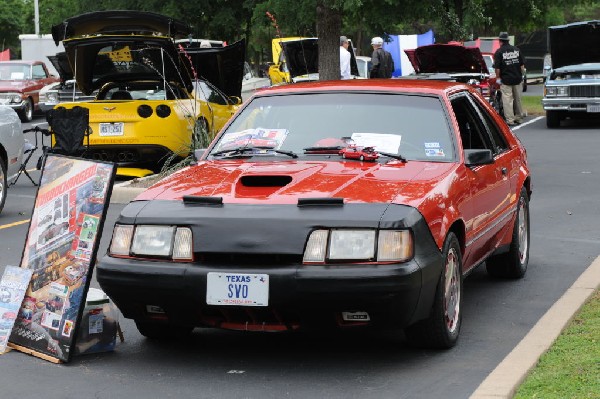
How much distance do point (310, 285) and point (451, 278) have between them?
1.22 m

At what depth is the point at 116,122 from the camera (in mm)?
16203

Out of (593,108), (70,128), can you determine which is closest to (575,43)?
(593,108)

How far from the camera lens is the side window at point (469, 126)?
812 centimetres

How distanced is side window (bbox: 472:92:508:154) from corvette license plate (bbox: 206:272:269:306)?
296cm

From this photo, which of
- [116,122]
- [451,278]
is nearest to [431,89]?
[451,278]

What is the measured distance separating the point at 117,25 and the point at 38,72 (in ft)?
64.8

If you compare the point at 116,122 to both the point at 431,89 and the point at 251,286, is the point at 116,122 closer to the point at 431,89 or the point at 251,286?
the point at 431,89

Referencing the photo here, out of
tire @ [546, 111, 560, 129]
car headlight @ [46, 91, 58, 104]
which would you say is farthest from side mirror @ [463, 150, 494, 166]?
car headlight @ [46, 91, 58, 104]

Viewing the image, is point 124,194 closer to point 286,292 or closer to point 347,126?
point 347,126

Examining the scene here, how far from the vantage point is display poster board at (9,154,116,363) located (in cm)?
677

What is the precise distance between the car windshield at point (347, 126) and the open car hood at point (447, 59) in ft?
51.4

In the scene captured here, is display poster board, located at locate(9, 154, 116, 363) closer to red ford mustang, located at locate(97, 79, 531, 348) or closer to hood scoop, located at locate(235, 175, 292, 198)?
red ford mustang, located at locate(97, 79, 531, 348)

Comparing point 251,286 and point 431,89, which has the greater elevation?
point 431,89

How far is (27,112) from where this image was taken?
33156 mm
